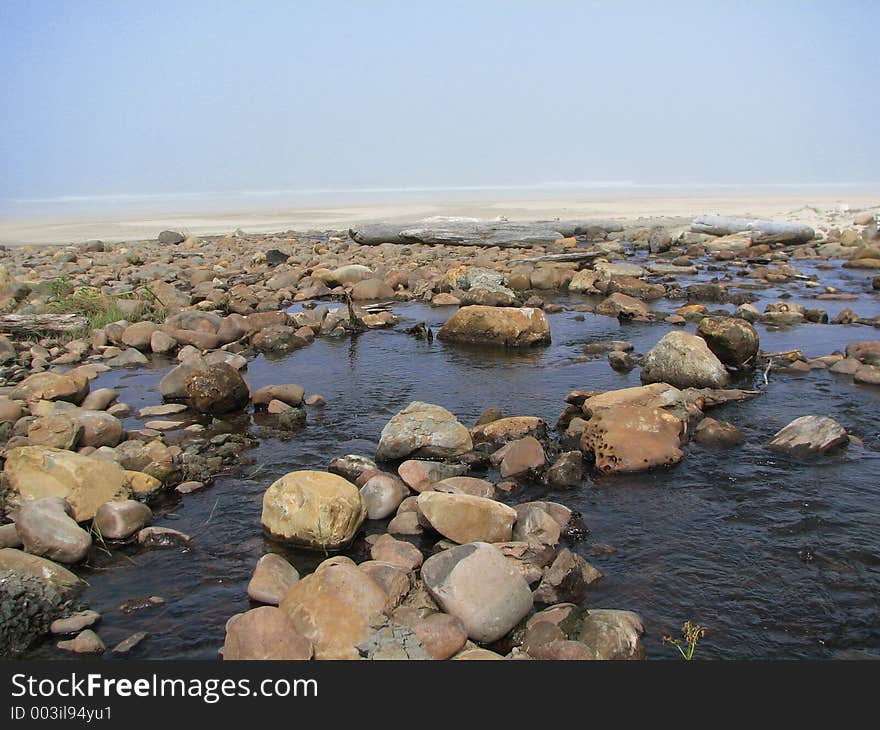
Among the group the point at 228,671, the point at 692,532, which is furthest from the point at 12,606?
the point at 692,532

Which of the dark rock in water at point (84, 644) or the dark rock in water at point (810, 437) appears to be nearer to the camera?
the dark rock in water at point (84, 644)

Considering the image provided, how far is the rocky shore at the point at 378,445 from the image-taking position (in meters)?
4.56

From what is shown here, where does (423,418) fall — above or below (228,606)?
above

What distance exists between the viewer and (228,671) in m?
3.60

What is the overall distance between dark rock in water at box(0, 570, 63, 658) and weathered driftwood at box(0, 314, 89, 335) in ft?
30.0

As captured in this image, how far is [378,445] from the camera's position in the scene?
7.79 m

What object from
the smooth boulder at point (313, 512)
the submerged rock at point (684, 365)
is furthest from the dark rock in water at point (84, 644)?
the submerged rock at point (684, 365)

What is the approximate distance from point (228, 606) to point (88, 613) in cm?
93

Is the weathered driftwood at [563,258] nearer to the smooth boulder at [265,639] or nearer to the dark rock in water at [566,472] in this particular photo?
the dark rock in water at [566,472]

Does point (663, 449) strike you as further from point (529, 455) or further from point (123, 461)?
point (123, 461)

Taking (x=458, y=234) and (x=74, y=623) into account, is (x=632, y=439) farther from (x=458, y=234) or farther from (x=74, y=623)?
(x=458, y=234)

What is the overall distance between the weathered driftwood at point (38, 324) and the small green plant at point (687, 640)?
1204 cm

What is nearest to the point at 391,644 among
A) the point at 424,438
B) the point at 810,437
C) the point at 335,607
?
the point at 335,607

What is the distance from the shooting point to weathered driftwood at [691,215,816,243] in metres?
26.9
